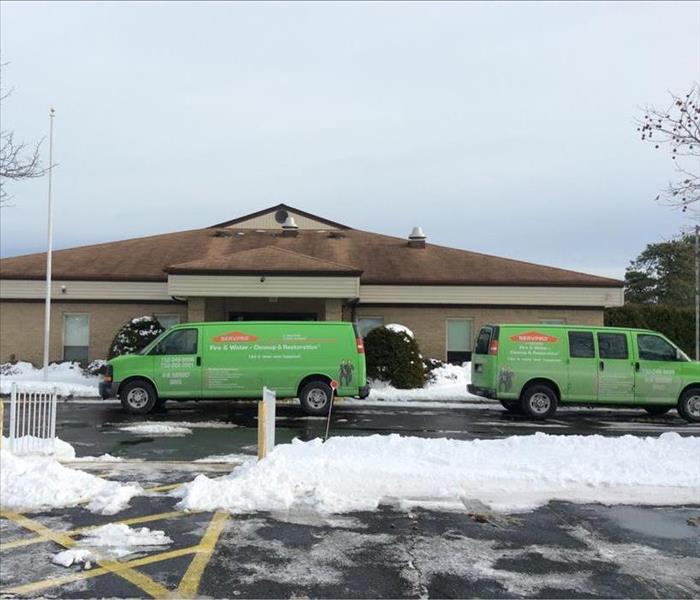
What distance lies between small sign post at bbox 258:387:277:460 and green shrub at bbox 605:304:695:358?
2209cm

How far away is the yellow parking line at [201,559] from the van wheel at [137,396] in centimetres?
867

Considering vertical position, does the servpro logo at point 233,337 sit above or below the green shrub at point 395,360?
above

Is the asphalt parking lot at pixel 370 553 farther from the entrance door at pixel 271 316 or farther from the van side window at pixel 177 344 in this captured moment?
the entrance door at pixel 271 316

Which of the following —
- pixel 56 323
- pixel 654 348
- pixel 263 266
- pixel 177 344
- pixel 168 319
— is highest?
pixel 263 266

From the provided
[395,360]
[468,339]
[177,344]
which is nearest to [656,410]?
[395,360]

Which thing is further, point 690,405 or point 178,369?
point 690,405

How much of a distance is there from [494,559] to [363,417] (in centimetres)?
937

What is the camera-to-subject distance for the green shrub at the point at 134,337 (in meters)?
20.8

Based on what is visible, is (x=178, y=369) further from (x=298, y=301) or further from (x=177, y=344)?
(x=298, y=301)

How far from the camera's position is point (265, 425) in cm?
830

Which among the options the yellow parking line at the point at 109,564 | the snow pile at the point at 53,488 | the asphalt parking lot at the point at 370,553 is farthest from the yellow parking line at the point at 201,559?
the snow pile at the point at 53,488

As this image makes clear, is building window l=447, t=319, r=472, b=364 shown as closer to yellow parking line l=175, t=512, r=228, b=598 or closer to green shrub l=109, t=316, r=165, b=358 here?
green shrub l=109, t=316, r=165, b=358

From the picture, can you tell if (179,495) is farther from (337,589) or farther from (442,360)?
(442,360)

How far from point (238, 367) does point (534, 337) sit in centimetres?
Result: 671
